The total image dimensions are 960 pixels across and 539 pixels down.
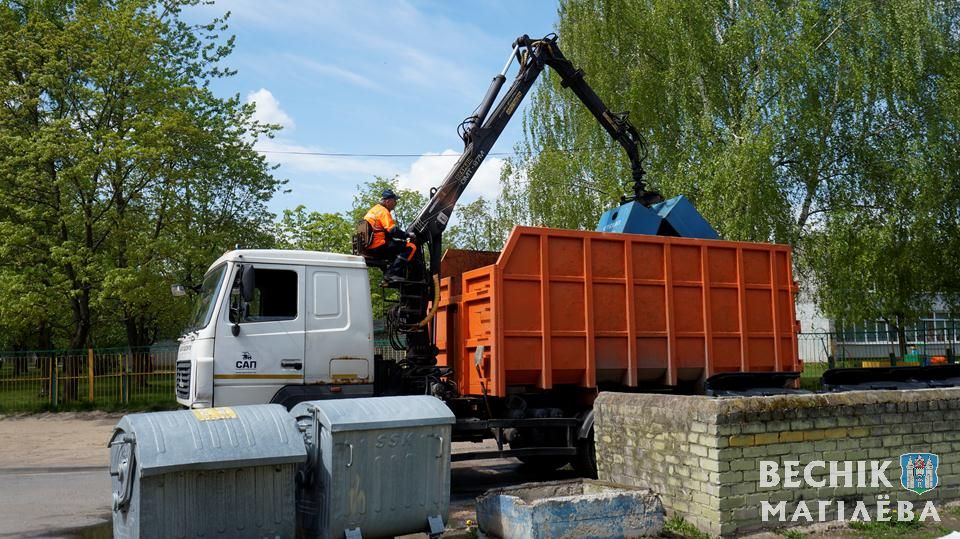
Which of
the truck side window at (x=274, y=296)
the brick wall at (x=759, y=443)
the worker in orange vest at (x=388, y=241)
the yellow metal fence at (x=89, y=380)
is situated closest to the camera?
the brick wall at (x=759, y=443)

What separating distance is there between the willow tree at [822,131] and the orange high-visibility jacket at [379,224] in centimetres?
1007

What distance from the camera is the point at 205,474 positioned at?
5113 millimetres

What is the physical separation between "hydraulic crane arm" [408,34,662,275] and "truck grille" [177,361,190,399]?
9.88 ft

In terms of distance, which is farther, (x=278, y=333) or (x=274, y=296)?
(x=274, y=296)

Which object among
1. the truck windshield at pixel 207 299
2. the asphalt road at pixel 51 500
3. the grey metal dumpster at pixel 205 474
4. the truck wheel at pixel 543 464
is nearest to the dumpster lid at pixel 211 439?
the grey metal dumpster at pixel 205 474

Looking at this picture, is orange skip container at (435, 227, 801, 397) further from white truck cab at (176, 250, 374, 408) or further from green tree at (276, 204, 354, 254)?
green tree at (276, 204, 354, 254)

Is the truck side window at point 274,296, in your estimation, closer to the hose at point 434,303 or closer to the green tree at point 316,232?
the hose at point 434,303

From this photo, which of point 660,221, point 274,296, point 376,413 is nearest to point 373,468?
point 376,413

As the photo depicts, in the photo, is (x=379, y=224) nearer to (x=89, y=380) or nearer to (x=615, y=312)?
(x=615, y=312)

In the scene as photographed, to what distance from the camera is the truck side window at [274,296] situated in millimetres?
7945

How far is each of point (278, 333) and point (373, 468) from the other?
262cm

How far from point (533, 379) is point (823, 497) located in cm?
320

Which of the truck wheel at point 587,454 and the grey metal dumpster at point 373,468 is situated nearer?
the grey metal dumpster at point 373,468

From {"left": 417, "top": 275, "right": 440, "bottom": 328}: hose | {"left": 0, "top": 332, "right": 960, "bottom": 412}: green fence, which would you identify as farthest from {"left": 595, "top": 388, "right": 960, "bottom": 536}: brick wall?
{"left": 0, "top": 332, "right": 960, "bottom": 412}: green fence
